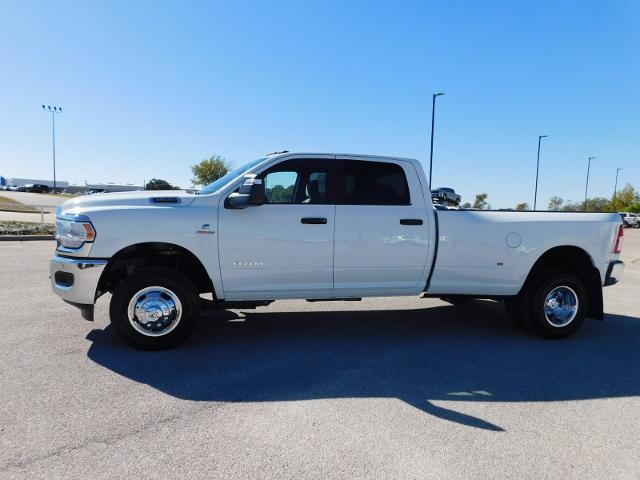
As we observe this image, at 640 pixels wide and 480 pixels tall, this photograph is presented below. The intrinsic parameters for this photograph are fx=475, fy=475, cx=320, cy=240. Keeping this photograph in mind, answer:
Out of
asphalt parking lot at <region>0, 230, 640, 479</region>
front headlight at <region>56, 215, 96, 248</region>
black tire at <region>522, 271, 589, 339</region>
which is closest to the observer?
asphalt parking lot at <region>0, 230, 640, 479</region>

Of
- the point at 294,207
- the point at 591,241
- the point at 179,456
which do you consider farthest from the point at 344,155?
the point at 179,456

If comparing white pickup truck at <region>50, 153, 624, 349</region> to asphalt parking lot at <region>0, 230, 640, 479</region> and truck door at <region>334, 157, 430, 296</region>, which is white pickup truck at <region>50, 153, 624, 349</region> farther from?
asphalt parking lot at <region>0, 230, 640, 479</region>

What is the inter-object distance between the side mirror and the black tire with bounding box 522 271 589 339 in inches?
132

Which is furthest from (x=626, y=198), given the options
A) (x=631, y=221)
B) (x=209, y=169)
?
(x=209, y=169)

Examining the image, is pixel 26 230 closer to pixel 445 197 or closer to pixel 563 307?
pixel 445 197

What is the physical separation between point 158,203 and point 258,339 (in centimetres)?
181

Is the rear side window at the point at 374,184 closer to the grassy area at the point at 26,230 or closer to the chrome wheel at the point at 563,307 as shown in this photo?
the chrome wheel at the point at 563,307

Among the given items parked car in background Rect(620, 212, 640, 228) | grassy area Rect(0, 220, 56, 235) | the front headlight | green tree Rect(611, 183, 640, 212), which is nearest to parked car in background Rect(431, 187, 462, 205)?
the front headlight

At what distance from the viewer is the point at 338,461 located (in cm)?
284

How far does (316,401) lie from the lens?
3668 millimetres

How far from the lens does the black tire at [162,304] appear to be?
15.1ft

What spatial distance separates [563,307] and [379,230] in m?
2.47

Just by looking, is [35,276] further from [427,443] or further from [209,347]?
[427,443]

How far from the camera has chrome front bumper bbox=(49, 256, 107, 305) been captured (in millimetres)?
4531
